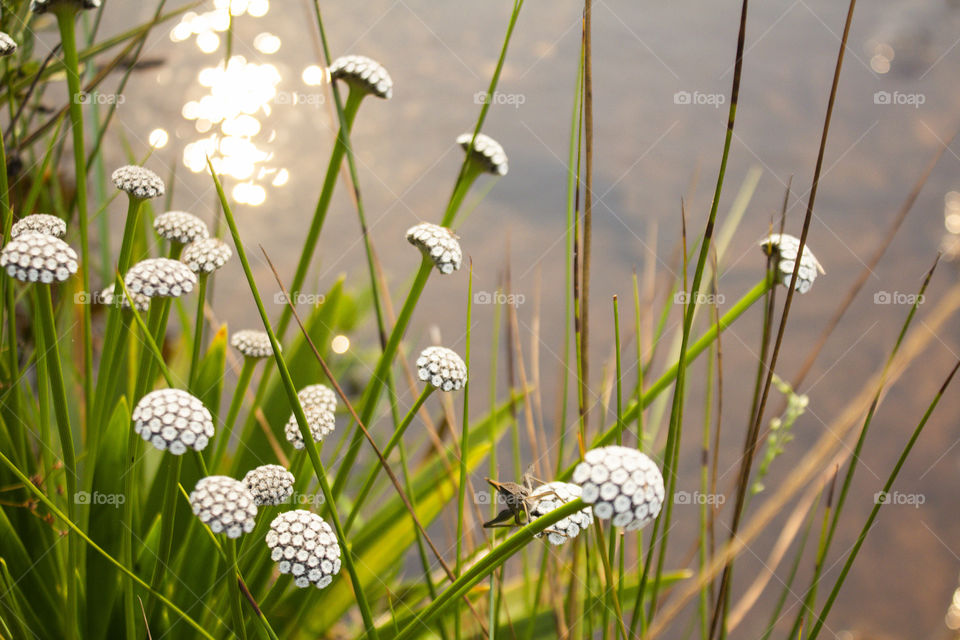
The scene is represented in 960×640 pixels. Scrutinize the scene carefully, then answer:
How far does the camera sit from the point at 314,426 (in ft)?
1.69

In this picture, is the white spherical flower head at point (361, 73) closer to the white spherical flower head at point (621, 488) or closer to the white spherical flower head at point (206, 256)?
the white spherical flower head at point (206, 256)

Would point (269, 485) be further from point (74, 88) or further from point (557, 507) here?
point (74, 88)

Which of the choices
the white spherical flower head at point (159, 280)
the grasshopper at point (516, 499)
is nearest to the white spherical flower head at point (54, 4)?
the white spherical flower head at point (159, 280)

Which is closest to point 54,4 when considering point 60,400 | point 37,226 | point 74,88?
point 74,88

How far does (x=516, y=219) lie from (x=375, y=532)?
2.48ft

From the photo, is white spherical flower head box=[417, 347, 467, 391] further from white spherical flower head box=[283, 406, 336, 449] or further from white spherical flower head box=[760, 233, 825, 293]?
white spherical flower head box=[760, 233, 825, 293]

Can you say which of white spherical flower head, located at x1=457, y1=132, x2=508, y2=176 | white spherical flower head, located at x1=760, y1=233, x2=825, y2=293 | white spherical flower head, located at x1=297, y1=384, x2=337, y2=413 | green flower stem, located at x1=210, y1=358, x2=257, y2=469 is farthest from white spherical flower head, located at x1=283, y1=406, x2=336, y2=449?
white spherical flower head, located at x1=760, y1=233, x2=825, y2=293

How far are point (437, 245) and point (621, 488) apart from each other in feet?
0.86

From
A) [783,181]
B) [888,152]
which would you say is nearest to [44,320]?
[783,181]

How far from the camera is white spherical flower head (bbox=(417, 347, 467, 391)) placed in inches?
18.1

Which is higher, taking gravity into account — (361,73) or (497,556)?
(361,73)

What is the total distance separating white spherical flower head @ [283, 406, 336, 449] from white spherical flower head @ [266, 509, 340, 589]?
118 millimetres

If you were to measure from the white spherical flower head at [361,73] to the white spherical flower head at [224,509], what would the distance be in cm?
36

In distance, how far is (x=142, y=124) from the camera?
55.0 inches
